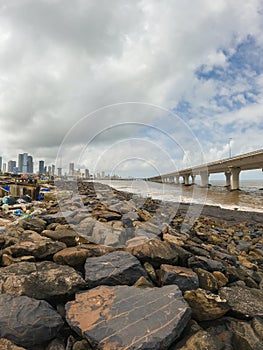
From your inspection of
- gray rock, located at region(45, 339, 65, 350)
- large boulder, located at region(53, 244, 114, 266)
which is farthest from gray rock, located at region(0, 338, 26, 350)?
large boulder, located at region(53, 244, 114, 266)

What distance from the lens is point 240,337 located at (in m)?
2.29

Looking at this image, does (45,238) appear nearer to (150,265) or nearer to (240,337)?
(150,265)

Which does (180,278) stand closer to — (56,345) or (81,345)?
(81,345)

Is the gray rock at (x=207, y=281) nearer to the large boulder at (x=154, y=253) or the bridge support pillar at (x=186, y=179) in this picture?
the large boulder at (x=154, y=253)

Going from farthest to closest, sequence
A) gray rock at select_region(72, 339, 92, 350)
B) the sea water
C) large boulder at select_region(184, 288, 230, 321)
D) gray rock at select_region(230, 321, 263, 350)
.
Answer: the sea water, large boulder at select_region(184, 288, 230, 321), gray rock at select_region(230, 321, 263, 350), gray rock at select_region(72, 339, 92, 350)

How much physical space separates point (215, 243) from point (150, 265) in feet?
13.5

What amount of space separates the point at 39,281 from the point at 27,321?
0.61 metres

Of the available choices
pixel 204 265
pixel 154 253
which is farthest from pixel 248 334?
pixel 154 253

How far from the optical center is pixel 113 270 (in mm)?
3061

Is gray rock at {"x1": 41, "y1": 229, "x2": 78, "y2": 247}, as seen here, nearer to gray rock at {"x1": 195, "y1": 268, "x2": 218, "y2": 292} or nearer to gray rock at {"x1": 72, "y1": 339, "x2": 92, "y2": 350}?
gray rock at {"x1": 72, "y1": 339, "x2": 92, "y2": 350}

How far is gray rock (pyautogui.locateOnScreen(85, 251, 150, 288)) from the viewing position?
9.59 ft

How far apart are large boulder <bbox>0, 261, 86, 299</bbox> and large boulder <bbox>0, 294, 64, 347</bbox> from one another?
0.57ft

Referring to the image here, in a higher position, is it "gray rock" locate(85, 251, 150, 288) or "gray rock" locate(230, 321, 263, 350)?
"gray rock" locate(85, 251, 150, 288)

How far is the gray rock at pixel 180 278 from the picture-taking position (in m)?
2.97
